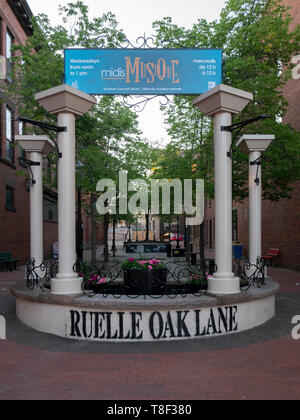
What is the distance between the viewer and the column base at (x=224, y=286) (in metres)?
6.10

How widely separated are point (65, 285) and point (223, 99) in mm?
4375

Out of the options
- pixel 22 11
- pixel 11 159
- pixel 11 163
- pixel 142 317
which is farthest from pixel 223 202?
pixel 22 11

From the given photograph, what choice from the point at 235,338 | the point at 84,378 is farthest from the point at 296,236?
the point at 84,378

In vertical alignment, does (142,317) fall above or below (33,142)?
below

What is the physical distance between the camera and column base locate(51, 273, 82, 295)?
607 centimetres

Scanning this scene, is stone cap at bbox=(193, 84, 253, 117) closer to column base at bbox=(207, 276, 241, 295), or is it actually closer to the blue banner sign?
the blue banner sign

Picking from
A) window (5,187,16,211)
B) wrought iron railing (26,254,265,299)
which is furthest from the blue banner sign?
window (5,187,16,211)

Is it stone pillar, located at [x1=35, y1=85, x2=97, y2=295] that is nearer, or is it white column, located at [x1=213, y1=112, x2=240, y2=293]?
stone pillar, located at [x1=35, y1=85, x2=97, y2=295]

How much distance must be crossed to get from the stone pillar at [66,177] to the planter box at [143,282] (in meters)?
1.00

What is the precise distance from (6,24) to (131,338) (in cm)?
1888

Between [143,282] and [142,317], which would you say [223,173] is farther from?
[142,317]

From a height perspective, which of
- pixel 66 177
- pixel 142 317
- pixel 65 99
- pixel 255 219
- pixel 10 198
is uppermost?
pixel 65 99

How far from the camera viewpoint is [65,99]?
6.21 metres

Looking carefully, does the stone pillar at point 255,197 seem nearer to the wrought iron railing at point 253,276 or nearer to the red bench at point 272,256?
the wrought iron railing at point 253,276
